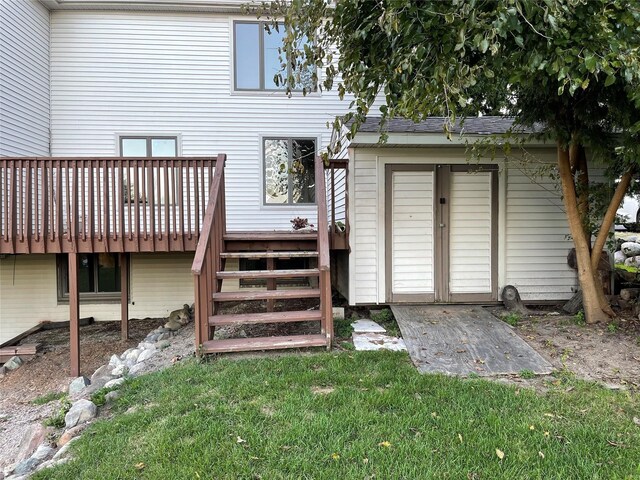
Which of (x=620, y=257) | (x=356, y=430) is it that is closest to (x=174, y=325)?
(x=356, y=430)

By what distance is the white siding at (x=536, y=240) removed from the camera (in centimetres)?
559

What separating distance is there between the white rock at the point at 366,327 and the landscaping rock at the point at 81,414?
2822mm

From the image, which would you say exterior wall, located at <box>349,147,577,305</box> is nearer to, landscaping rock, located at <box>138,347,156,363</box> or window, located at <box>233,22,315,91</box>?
landscaping rock, located at <box>138,347,156,363</box>

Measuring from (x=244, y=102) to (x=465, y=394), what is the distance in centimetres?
741

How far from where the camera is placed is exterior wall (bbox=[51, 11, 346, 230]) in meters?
8.17

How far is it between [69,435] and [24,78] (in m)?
7.45

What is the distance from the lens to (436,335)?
4402 mm

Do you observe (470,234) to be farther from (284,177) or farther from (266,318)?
(284,177)

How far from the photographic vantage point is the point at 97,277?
27.7ft

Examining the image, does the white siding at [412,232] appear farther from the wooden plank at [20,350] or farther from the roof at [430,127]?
the wooden plank at [20,350]

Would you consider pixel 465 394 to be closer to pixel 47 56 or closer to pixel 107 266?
pixel 107 266

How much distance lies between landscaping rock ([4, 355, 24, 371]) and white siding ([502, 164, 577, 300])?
8032 millimetres

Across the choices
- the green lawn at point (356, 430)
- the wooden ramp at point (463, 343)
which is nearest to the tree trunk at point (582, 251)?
the wooden ramp at point (463, 343)

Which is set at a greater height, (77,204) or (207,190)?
(207,190)
